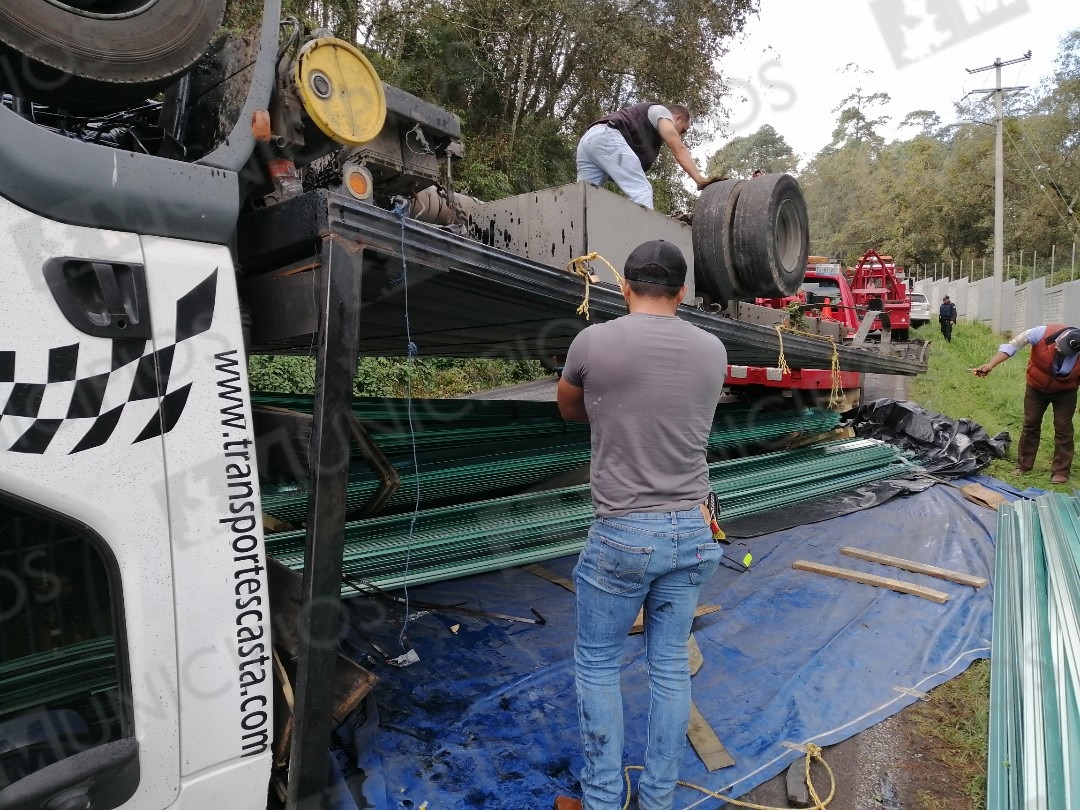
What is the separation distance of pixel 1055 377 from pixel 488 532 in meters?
6.25

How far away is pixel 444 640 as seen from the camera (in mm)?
3406

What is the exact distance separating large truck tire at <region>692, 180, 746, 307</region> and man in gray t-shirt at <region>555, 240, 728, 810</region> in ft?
5.18

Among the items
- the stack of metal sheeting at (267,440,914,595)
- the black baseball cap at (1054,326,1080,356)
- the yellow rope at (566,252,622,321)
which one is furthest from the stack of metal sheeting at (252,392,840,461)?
the black baseball cap at (1054,326,1080,356)

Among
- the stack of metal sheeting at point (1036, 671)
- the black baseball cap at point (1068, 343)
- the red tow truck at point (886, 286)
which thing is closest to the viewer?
the stack of metal sheeting at point (1036, 671)

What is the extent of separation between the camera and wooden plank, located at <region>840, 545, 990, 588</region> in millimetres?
4336

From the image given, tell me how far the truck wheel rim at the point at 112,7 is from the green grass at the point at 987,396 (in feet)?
26.0

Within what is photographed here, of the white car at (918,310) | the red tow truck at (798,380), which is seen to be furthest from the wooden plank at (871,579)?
the white car at (918,310)

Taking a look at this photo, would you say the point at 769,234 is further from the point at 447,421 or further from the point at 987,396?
the point at 987,396

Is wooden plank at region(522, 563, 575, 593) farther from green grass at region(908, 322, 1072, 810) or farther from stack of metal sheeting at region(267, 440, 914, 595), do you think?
green grass at region(908, 322, 1072, 810)

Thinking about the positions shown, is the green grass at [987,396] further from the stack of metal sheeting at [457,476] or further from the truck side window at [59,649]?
the truck side window at [59,649]

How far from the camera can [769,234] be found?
11.5ft

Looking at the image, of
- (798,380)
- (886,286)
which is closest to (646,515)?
(798,380)

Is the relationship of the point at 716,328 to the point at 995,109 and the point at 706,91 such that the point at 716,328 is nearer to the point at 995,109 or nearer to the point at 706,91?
the point at 706,91

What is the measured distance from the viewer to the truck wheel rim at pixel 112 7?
1.51 metres
